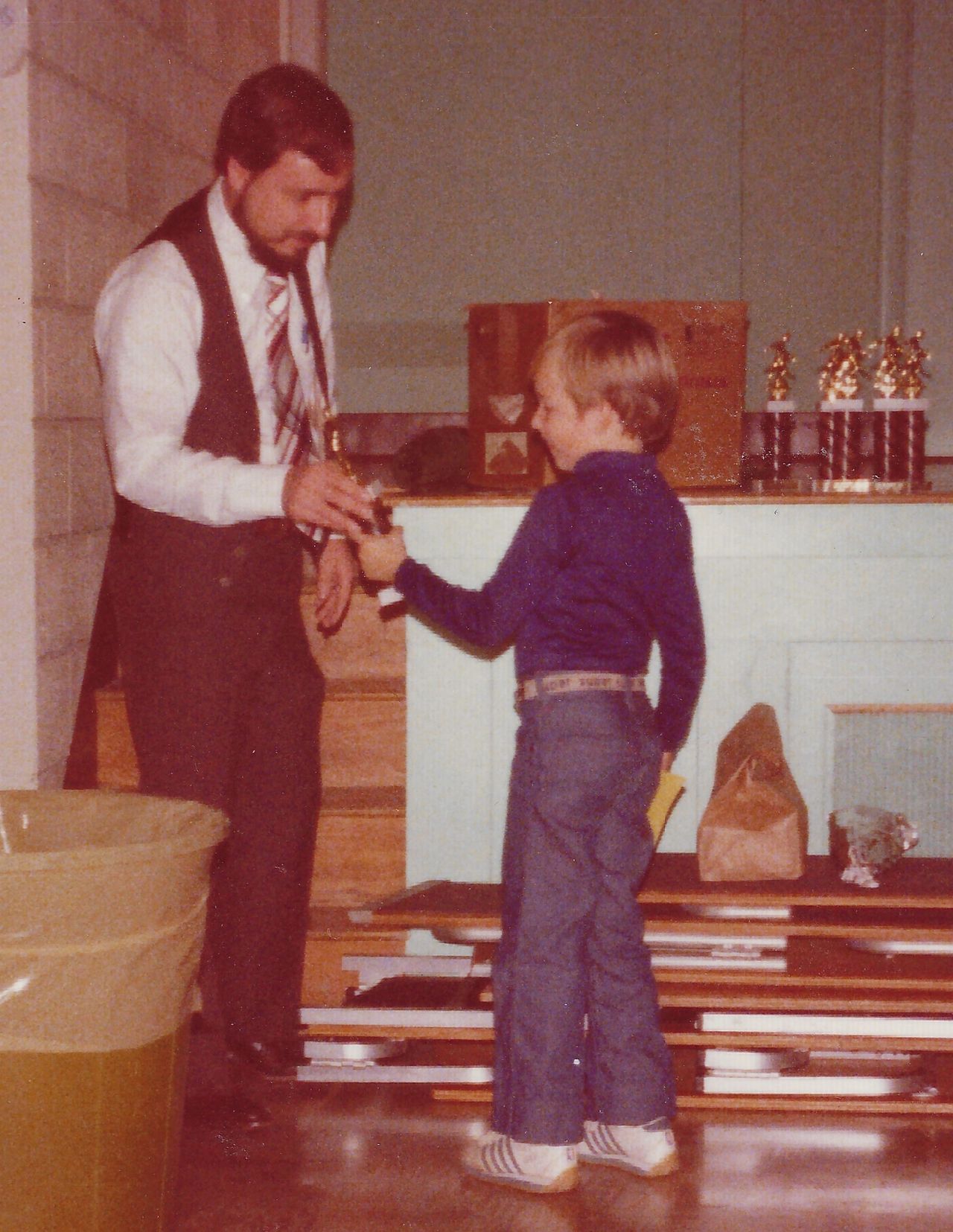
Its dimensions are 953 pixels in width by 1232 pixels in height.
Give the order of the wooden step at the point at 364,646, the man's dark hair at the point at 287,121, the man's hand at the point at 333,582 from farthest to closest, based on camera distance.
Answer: the wooden step at the point at 364,646 < the man's hand at the point at 333,582 < the man's dark hair at the point at 287,121

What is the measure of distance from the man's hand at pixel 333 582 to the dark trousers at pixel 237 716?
55mm

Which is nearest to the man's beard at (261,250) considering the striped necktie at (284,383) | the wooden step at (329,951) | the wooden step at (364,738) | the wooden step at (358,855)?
the striped necktie at (284,383)

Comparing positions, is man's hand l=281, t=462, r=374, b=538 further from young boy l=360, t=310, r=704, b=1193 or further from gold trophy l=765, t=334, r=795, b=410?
gold trophy l=765, t=334, r=795, b=410

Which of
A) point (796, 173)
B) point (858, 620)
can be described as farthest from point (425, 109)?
point (858, 620)

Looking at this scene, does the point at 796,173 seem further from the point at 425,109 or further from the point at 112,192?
the point at 112,192

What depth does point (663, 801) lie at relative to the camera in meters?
2.35

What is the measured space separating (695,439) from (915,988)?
99 centimetres

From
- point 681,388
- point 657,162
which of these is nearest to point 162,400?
point 681,388

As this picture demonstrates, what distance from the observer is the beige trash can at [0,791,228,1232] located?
1.59 metres

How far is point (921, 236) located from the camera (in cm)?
397

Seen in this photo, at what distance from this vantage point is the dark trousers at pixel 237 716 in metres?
2.29

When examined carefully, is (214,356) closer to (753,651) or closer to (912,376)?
(753,651)

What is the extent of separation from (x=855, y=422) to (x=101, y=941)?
196 centimetres

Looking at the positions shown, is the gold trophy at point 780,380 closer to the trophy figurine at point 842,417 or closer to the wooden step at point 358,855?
the trophy figurine at point 842,417
